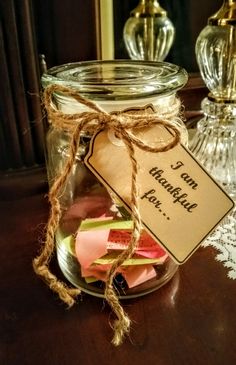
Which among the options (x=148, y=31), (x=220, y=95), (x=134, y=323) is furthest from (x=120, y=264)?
(x=148, y=31)

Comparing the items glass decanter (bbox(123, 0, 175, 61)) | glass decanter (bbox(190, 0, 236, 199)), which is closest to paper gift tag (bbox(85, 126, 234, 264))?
glass decanter (bbox(190, 0, 236, 199))

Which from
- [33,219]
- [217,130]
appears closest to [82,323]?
[33,219]

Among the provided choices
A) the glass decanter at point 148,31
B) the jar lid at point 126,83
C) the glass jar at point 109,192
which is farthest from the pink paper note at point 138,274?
the glass decanter at point 148,31

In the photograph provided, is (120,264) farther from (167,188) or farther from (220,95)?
(220,95)

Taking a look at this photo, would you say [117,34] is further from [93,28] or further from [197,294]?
[197,294]

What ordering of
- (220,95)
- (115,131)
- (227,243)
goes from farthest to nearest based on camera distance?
(220,95), (227,243), (115,131)
